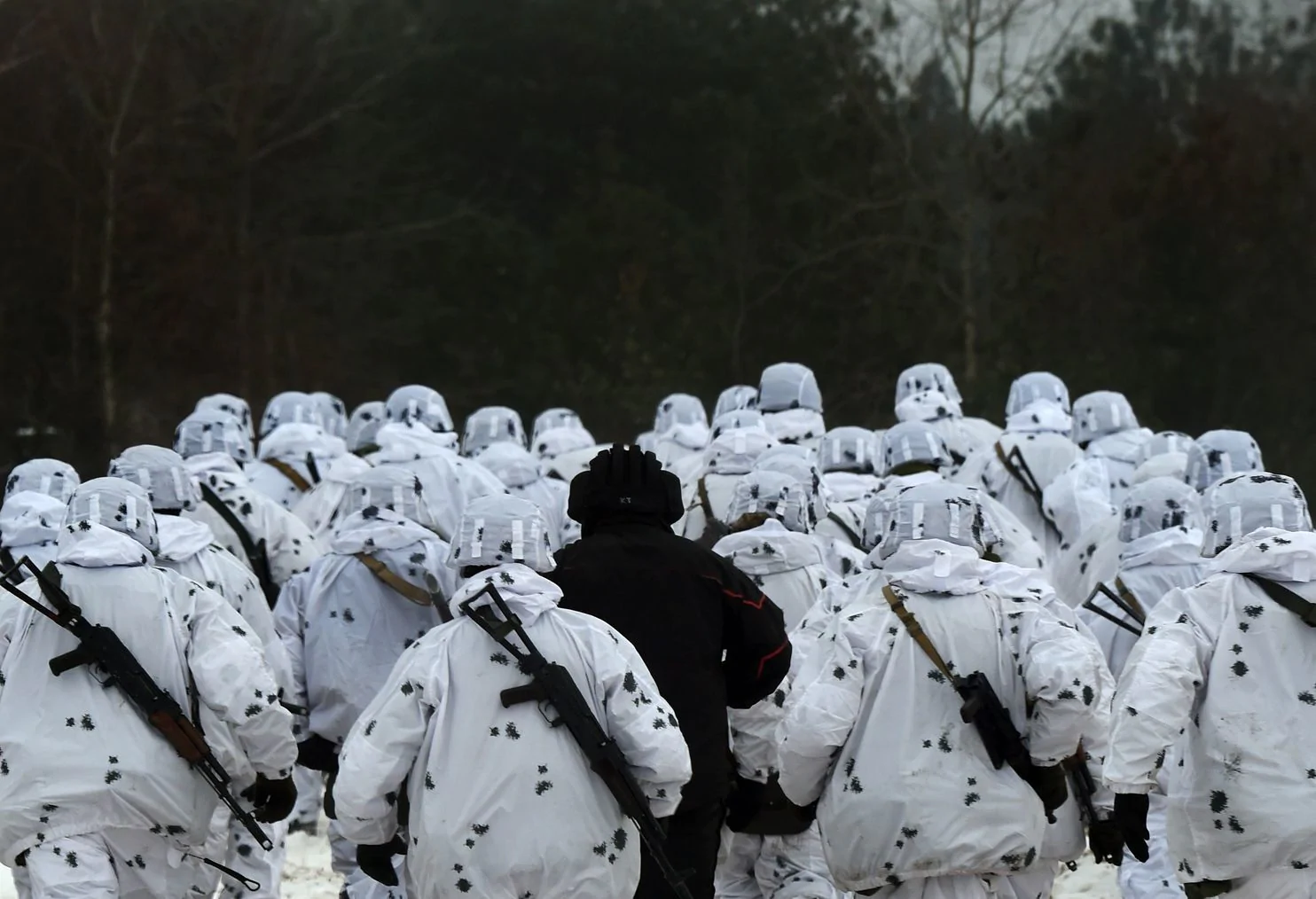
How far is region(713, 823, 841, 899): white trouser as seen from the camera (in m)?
7.99

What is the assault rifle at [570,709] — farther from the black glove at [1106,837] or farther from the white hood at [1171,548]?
the white hood at [1171,548]

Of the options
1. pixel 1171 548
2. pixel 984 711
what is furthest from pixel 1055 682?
pixel 1171 548

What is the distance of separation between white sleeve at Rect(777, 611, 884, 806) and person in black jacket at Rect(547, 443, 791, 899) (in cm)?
30

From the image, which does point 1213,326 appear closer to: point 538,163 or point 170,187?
point 538,163

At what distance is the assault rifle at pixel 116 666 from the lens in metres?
6.15

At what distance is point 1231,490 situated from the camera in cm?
618

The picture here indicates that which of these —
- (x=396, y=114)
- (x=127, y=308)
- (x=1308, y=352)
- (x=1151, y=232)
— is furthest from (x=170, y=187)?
(x=1308, y=352)

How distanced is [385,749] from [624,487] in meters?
1.28

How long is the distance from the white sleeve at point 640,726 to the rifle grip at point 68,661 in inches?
65.0

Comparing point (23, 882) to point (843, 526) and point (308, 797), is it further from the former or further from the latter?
point (308, 797)

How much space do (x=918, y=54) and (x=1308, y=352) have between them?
21.5 ft

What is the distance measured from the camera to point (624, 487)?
6.31 metres

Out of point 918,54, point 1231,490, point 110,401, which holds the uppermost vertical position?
point 918,54

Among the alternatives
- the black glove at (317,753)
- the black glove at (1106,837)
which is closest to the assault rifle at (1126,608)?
the black glove at (1106,837)
